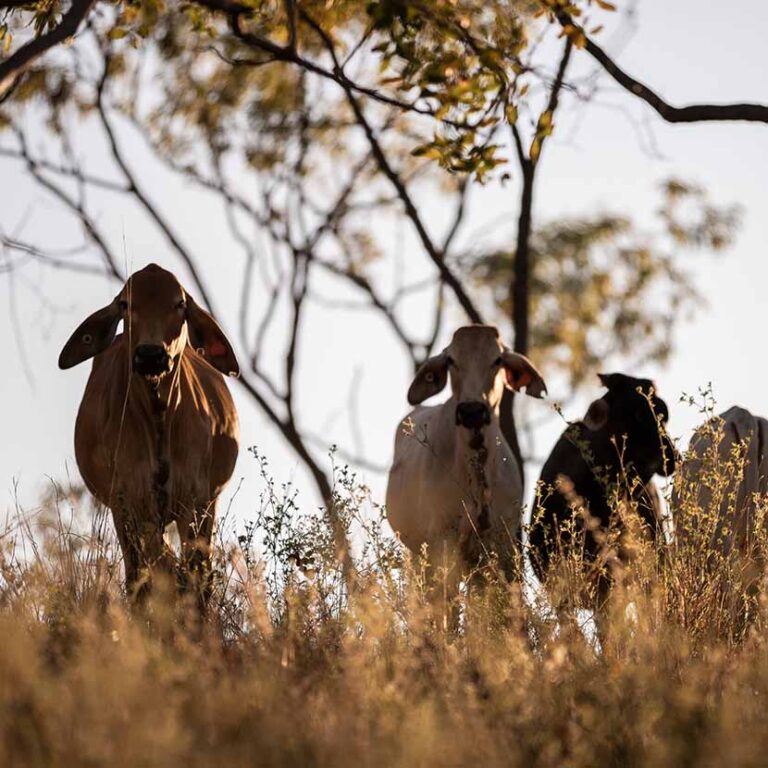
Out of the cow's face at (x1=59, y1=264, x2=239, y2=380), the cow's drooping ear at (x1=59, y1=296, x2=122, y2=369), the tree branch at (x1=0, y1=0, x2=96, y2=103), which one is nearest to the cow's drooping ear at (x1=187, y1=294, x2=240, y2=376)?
the cow's face at (x1=59, y1=264, x2=239, y2=380)

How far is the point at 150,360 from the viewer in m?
9.07

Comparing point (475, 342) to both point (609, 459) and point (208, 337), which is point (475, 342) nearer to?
point (609, 459)

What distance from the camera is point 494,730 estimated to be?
5.38 m

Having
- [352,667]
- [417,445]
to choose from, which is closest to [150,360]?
[417,445]

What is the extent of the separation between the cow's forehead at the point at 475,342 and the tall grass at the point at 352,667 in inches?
103

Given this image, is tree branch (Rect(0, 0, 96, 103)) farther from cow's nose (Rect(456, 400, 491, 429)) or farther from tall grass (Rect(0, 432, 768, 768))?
cow's nose (Rect(456, 400, 491, 429))

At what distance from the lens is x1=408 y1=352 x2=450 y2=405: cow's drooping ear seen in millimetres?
10914

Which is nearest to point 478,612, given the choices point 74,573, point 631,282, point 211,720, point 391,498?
point 74,573

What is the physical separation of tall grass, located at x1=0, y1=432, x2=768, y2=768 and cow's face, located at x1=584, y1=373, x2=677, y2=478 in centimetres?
216

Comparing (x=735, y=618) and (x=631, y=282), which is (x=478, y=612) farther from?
(x=631, y=282)

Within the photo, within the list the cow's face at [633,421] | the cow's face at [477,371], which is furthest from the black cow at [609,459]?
the cow's face at [477,371]

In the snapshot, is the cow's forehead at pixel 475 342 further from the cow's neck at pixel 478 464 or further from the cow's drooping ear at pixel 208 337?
the cow's drooping ear at pixel 208 337

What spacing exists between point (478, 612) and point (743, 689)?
6.20 feet

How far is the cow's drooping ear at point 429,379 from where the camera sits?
10.9m
